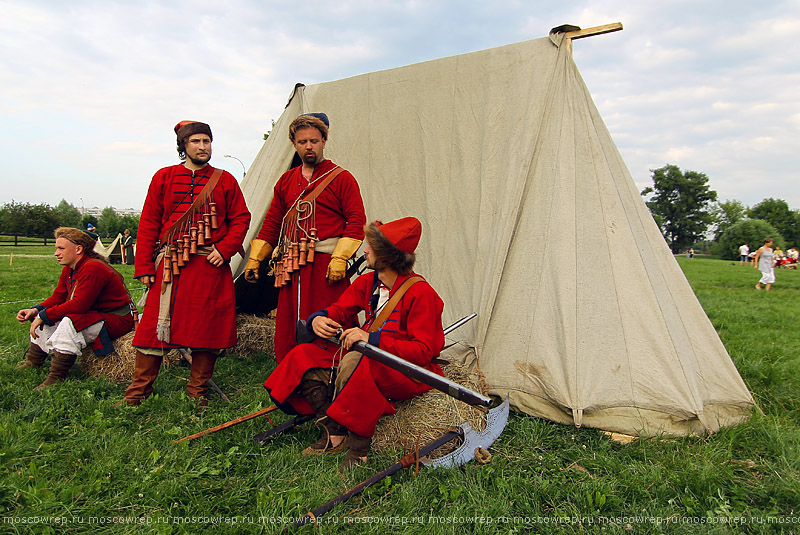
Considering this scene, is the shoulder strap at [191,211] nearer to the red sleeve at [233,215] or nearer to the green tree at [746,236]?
the red sleeve at [233,215]

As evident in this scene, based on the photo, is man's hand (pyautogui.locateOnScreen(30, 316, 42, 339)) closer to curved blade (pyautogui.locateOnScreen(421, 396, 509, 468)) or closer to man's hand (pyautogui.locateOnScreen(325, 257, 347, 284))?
man's hand (pyautogui.locateOnScreen(325, 257, 347, 284))

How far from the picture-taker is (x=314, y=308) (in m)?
3.01

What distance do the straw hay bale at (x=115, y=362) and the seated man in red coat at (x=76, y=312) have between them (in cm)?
6

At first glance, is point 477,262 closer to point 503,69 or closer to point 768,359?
point 503,69

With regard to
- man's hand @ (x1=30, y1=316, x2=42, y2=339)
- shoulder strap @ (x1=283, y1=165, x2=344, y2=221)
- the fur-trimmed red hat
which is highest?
the fur-trimmed red hat

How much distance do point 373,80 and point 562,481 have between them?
131 inches

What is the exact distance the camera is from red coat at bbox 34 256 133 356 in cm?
341

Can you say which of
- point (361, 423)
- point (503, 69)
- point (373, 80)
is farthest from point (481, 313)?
point (373, 80)

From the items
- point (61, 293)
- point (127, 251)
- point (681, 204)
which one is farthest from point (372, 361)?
point (681, 204)

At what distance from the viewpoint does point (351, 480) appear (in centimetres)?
216

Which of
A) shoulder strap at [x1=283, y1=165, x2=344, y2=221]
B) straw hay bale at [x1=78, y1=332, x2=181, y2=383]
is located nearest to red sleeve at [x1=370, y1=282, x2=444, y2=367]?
shoulder strap at [x1=283, y1=165, x2=344, y2=221]

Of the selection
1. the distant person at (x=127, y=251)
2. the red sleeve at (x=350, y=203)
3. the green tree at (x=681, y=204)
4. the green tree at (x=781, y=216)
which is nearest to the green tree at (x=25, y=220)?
the distant person at (x=127, y=251)

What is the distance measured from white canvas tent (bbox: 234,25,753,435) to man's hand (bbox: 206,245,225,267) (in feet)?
4.59

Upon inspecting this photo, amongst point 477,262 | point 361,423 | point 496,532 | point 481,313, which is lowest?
point 496,532
